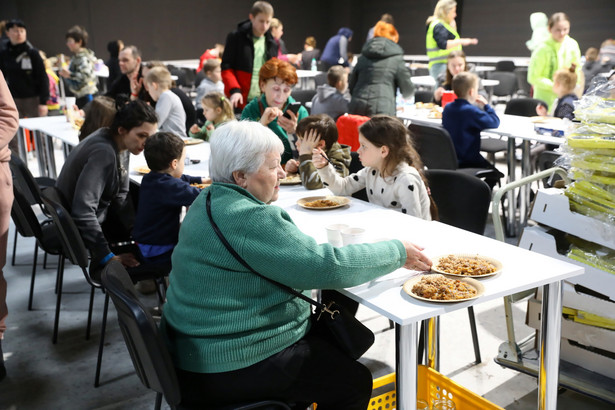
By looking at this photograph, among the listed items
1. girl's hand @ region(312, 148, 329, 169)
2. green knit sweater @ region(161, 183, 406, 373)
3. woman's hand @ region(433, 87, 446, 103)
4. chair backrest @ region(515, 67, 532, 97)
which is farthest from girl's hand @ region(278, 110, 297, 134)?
chair backrest @ region(515, 67, 532, 97)

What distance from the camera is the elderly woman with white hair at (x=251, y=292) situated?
1.53 metres

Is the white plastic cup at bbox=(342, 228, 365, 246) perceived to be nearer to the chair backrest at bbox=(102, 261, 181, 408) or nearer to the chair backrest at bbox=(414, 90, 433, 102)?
the chair backrest at bbox=(102, 261, 181, 408)

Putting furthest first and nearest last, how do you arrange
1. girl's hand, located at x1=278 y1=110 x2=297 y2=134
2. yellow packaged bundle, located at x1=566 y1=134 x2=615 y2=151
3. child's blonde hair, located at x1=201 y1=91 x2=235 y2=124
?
child's blonde hair, located at x1=201 y1=91 x2=235 y2=124, girl's hand, located at x1=278 y1=110 x2=297 y2=134, yellow packaged bundle, located at x1=566 y1=134 x2=615 y2=151

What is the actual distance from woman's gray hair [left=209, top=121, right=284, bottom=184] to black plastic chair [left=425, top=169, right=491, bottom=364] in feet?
3.86

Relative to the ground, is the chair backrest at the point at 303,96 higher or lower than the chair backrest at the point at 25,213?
higher

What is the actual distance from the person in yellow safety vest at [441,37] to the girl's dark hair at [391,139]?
4535mm

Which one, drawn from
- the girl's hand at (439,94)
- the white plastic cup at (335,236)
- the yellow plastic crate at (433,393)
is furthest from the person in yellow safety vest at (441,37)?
the white plastic cup at (335,236)

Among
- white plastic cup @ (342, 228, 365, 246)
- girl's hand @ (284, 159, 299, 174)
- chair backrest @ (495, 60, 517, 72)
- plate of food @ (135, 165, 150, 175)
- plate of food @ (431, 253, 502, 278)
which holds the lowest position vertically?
plate of food @ (431, 253, 502, 278)

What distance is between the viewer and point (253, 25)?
4.77 m

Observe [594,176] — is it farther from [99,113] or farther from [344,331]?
[99,113]

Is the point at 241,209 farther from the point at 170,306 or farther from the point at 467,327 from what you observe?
the point at 467,327

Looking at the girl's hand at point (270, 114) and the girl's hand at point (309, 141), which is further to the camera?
the girl's hand at point (270, 114)

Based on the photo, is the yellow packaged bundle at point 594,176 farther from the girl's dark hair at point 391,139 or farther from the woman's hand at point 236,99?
the woman's hand at point 236,99

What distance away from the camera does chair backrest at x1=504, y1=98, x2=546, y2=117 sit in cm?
528
